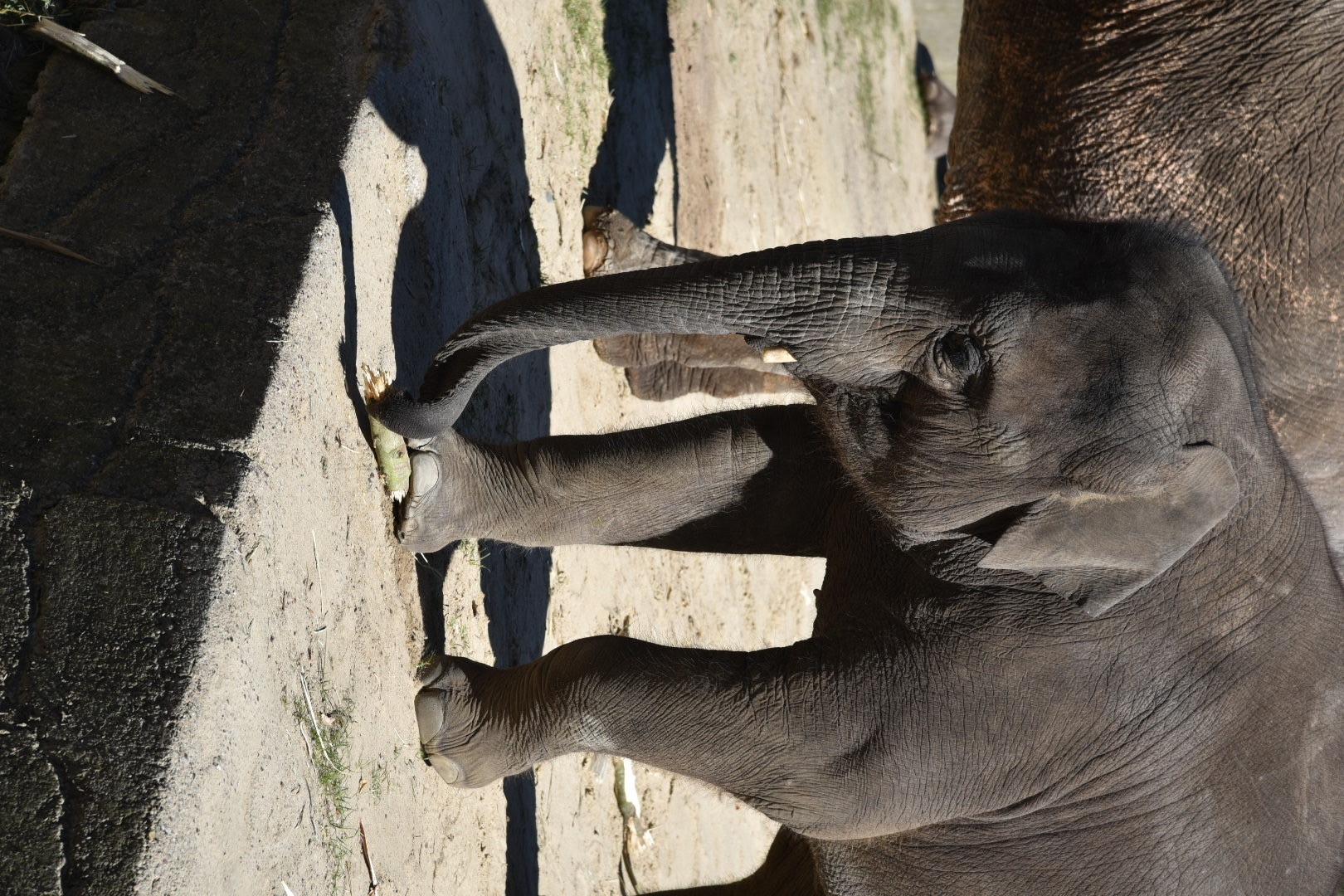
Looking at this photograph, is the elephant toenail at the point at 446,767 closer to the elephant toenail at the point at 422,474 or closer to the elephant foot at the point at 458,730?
the elephant foot at the point at 458,730

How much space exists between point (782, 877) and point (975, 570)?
1.35 metres

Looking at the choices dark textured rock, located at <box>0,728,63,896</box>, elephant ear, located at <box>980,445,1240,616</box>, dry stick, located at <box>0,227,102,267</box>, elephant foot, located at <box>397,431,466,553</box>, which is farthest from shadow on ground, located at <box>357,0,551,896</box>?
elephant ear, located at <box>980,445,1240,616</box>

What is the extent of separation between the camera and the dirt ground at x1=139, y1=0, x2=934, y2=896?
2229 mm

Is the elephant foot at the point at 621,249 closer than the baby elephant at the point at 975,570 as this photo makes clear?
No

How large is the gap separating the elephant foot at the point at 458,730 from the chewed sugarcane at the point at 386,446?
1.54 ft

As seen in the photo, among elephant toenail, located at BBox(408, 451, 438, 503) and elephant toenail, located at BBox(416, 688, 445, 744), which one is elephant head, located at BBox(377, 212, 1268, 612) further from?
elephant toenail, located at BBox(416, 688, 445, 744)

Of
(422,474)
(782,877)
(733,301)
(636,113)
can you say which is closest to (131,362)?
(422,474)

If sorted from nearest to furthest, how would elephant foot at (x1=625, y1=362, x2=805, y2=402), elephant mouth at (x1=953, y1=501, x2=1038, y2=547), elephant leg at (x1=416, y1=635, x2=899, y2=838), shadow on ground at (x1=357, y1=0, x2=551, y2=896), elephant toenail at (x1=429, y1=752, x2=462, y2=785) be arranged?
elephant mouth at (x1=953, y1=501, x2=1038, y2=547), elephant leg at (x1=416, y1=635, x2=899, y2=838), elephant toenail at (x1=429, y1=752, x2=462, y2=785), shadow on ground at (x1=357, y1=0, x2=551, y2=896), elephant foot at (x1=625, y1=362, x2=805, y2=402)

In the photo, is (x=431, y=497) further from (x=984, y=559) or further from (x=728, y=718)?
(x=984, y=559)

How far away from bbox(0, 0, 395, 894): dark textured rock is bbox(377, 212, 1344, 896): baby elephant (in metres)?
0.51

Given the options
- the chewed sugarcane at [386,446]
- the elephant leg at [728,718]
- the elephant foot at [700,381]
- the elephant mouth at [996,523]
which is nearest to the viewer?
the elephant mouth at [996,523]

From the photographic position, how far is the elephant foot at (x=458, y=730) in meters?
3.01

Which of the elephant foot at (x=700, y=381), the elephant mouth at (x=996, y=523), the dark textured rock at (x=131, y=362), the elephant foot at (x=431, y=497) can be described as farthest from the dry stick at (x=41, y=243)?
the elephant foot at (x=700, y=381)

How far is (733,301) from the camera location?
2.41m
